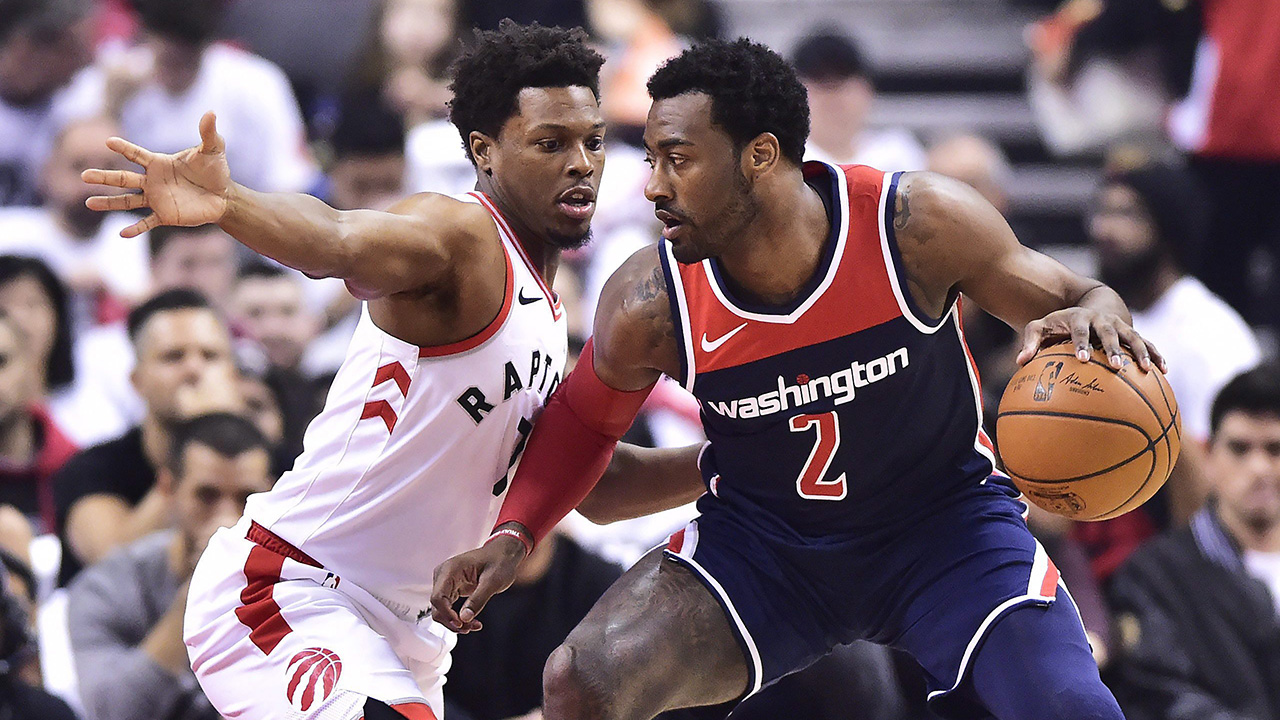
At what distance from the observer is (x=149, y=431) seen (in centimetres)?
683

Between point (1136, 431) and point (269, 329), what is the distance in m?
5.22

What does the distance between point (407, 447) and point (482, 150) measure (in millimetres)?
917

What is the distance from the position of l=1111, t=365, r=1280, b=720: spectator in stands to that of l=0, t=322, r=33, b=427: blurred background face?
15.6ft

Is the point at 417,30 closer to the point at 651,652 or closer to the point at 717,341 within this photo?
the point at 717,341

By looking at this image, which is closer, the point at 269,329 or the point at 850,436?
the point at 850,436

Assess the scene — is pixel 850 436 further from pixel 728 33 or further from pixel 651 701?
pixel 728 33

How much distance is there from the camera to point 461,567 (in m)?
3.98

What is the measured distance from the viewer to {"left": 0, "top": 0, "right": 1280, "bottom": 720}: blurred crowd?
19.5 feet

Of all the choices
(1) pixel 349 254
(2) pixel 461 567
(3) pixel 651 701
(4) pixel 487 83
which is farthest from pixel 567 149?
(3) pixel 651 701

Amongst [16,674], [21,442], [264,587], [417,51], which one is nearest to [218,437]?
[16,674]

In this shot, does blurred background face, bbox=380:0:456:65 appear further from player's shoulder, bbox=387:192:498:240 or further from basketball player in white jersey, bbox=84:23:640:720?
player's shoulder, bbox=387:192:498:240

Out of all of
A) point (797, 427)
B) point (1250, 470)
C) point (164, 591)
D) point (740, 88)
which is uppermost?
point (740, 88)

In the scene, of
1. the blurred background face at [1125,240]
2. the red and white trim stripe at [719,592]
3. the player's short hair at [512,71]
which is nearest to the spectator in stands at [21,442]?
the player's short hair at [512,71]

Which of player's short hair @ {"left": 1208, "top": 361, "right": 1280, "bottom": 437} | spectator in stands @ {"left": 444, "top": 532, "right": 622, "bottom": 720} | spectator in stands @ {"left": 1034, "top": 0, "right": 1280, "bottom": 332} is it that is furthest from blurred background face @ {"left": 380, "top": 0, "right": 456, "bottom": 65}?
player's short hair @ {"left": 1208, "top": 361, "right": 1280, "bottom": 437}
